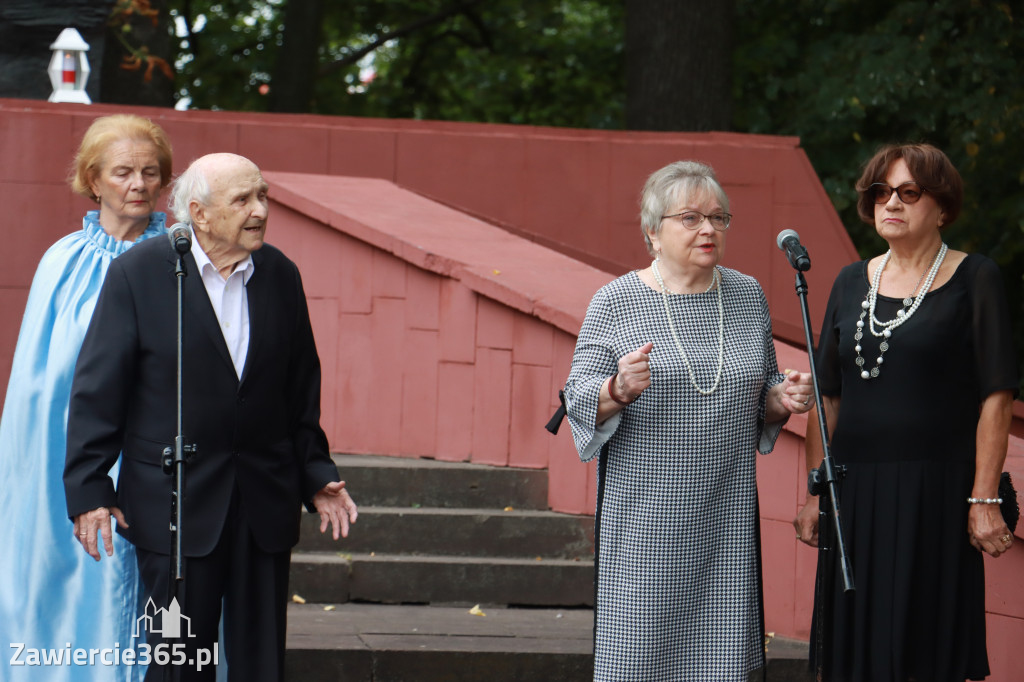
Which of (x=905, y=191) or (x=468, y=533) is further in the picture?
(x=468, y=533)

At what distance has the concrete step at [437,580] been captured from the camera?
19.5ft

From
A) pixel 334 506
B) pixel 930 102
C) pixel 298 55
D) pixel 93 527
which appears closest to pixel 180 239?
pixel 93 527

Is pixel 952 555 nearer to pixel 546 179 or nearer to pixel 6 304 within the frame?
pixel 546 179

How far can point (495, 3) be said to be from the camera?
1683 centimetres

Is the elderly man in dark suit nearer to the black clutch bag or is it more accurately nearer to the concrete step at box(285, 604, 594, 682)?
the concrete step at box(285, 604, 594, 682)

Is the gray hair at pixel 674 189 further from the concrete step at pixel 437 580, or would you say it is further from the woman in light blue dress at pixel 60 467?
the concrete step at pixel 437 580

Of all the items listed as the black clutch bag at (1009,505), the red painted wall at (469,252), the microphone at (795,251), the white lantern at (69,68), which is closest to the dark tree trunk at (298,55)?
the white lantern at (69,68)

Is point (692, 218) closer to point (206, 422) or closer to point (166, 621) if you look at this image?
point (206, 422)

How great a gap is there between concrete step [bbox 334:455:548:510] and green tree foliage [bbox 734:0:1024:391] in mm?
4701

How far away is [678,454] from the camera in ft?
12.9

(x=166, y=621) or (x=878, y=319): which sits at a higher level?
(x=878, y=319)

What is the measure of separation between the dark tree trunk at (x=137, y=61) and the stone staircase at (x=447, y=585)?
18.4 feet

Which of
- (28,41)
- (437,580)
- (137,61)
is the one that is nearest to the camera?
(437,580)

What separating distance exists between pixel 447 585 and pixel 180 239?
9.38 ft
